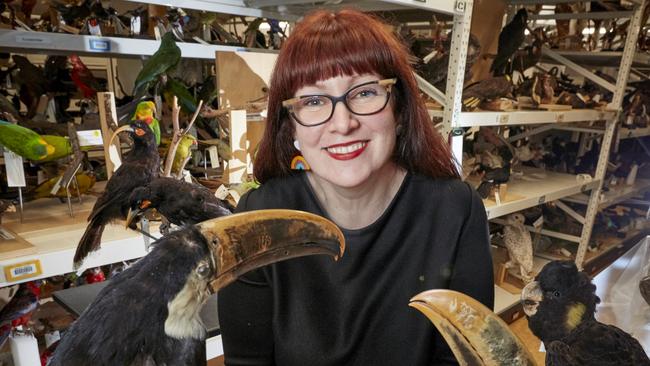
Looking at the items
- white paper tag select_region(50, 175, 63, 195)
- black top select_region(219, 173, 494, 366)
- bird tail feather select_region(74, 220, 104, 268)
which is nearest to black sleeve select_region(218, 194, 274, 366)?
black top select_region(219, 173, 494, 366)

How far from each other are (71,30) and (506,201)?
181cm

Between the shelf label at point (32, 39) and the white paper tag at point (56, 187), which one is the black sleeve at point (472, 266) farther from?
the shelf label at point (32, 39)

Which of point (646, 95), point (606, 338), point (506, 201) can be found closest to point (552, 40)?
point (646, 95)

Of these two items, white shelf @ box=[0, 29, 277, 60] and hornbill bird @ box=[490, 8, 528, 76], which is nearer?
white shelf @ box=[0, 29, 277, 60]

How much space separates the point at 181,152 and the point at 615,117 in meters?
2.23

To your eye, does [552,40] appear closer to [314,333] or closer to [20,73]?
[314,333]

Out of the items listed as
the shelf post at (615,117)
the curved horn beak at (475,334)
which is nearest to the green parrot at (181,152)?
the curved horn beak at (475,334)

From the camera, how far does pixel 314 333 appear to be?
870 millimetres

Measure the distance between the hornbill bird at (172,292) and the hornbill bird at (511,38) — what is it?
1.72 m

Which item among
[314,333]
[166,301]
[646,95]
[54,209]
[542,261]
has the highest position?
[646,95]

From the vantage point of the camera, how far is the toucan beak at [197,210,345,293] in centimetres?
50

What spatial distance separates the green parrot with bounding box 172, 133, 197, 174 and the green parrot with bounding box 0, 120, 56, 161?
308 millimetres

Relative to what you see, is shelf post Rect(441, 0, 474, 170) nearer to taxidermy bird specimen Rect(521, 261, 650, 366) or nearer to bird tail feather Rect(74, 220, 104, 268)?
taxidermy bird specimen Rect(521, 261, 650, 366)

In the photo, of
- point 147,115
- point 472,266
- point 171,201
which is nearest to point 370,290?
point 472,266
